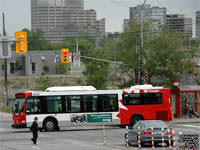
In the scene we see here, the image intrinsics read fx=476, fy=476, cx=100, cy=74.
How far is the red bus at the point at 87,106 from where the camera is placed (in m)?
33.4

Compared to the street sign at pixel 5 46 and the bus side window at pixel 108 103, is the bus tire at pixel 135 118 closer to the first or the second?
the bus side window at pixel 108 103

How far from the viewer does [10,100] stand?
228 ft

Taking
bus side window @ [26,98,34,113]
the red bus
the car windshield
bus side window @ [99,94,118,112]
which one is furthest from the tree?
the car windshield

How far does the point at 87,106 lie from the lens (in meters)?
34.1

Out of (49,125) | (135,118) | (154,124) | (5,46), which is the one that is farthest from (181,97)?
(5,46)

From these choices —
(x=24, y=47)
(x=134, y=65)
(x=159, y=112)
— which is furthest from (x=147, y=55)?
(x=24, y=47)

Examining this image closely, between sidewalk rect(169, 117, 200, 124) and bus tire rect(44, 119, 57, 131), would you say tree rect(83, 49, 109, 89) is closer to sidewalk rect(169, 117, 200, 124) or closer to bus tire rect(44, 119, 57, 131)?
sidewalk rect(169, 117, 200, 124)

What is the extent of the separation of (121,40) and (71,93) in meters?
15.1

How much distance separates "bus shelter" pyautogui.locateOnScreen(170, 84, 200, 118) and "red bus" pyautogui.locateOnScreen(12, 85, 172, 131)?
690 centimetres

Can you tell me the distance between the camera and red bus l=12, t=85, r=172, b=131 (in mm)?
33375

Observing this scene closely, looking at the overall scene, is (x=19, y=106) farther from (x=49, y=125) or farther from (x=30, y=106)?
(x=49, y=125)

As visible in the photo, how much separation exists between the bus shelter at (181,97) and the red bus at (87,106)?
690 centimetres

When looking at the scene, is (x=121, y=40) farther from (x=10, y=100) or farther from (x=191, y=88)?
(x=10, y=100)

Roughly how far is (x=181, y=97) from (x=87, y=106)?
12.5 m
